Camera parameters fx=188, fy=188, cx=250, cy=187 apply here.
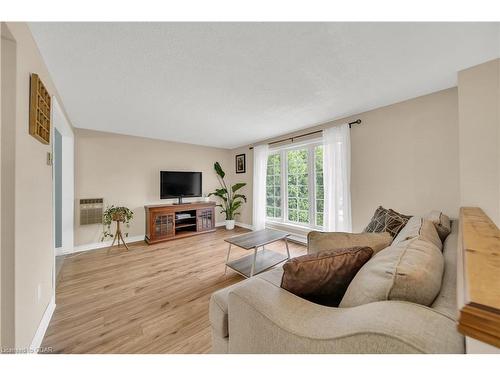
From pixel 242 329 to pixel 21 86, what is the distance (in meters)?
1.77

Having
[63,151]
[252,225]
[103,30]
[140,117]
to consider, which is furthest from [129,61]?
[252,225]

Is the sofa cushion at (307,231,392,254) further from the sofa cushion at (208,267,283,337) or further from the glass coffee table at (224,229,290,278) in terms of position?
the glass coffee table at (224,229,290,278)

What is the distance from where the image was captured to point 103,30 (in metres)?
1.16

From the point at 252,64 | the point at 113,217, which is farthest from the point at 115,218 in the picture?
the point at 252,64

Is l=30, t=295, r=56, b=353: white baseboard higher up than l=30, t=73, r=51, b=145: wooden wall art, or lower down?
lower down

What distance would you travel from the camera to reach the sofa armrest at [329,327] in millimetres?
474

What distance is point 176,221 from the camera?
3.94 meters

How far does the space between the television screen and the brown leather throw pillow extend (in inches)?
145

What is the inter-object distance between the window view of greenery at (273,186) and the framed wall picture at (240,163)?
79 centimetres

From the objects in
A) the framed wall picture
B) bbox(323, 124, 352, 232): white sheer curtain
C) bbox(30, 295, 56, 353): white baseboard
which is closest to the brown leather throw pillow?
bbox(30, 295, 56, 353): white baseboard

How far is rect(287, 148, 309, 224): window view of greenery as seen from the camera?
3.51 m

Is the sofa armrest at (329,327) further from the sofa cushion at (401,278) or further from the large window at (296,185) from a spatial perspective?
the large window at (296,185)

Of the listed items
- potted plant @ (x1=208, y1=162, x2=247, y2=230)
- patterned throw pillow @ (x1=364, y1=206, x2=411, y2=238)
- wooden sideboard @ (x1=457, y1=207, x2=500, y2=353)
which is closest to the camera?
wooden sideboard @ (x1=457, y1=207, x2=500, y2=353)
